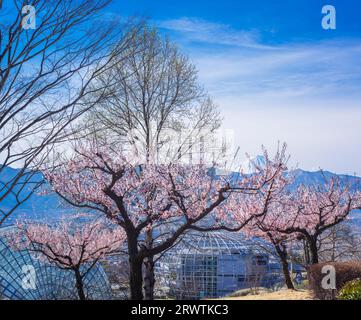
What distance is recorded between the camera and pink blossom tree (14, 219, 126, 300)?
28.9 ft

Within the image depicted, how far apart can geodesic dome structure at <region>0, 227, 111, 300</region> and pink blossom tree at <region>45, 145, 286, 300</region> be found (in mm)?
2959

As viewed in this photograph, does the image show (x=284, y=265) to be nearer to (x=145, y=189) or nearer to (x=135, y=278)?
(x=135, y=278)

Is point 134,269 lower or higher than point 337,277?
higher

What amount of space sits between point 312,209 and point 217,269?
423 cm

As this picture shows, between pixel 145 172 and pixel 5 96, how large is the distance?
8.83ft

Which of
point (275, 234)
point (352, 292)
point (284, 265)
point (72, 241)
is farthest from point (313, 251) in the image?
point (72, 241)

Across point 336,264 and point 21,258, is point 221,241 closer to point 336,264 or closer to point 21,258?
point 21,258

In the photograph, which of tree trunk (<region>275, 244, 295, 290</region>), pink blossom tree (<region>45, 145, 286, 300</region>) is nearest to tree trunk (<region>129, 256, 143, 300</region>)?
pink blossom tree (<region>45, 145, 286, 300</region>)

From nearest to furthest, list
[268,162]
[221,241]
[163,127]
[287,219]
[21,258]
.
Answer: [268,162] → [163,127] → [287,219] → [21,258] → [221,241]

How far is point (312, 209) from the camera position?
403 inches

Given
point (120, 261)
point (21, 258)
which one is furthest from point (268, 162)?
point (21, 258)

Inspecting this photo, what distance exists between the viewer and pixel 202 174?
6973 mm

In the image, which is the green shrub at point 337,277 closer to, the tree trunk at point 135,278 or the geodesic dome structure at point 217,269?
the tree trunk at point 135,278

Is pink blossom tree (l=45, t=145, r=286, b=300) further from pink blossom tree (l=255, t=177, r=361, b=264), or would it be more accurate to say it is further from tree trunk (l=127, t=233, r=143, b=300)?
pink blossom tree (l=255, t=177, r=361, b=264)
